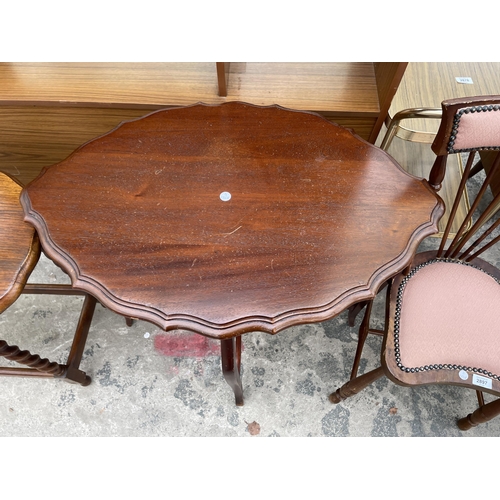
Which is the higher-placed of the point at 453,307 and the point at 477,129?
the point at 477,129

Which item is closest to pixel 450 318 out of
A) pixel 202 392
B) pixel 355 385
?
pixel 355 385

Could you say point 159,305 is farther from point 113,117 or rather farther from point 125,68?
point 125,68

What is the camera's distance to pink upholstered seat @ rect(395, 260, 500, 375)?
1.13 meters

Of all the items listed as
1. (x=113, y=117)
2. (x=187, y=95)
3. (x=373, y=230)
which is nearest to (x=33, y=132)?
(x=113, y=117)

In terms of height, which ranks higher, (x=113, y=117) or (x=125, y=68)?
(x=125, y=68)

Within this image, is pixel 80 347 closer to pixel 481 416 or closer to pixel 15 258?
pixel 15 258

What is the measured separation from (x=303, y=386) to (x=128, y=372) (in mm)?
688

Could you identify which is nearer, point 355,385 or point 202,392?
point 355,385

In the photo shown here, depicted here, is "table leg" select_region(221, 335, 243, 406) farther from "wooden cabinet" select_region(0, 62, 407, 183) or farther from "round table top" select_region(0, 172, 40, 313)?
"wooden cabinet" select_region(0, 62, 407, 183)

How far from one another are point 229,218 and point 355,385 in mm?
745

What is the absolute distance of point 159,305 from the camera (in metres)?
0.92

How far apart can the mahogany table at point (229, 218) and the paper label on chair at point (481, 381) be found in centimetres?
41

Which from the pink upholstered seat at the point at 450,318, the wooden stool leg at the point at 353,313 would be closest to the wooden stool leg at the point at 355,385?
the pink upholstered seat at the point at 450,318

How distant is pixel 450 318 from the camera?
3.87 feet
